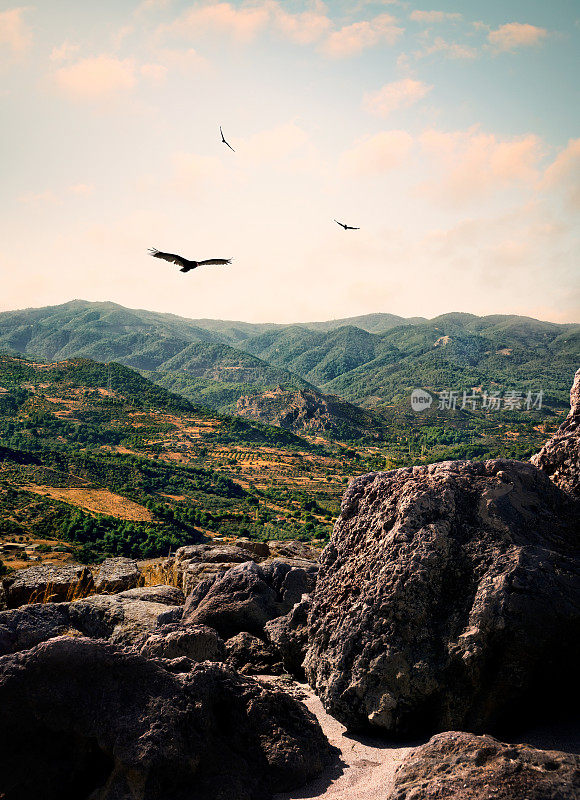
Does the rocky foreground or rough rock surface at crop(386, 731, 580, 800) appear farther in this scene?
the rocky foreground

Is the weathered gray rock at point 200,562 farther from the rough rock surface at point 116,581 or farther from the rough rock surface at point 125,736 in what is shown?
the rough rock surface at point 125,736

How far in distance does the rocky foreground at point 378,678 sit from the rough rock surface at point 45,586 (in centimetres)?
388

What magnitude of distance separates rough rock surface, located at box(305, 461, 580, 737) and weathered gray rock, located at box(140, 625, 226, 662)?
4.37 ft

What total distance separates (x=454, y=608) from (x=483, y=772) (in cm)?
220

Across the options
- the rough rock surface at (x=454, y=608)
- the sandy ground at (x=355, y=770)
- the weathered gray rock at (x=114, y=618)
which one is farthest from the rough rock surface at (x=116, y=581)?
the sandy ground at (x=355, y=770)

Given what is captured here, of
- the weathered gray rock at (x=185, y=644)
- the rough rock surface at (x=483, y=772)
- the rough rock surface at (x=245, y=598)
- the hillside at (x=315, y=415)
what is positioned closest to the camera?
the rough rock surface at (x=483, y=772)

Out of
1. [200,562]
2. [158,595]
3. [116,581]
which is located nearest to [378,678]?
[158,595]

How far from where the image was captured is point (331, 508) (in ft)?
269

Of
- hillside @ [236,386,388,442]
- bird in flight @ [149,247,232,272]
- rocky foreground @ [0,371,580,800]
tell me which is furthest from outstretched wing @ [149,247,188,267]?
hillside @ [236,386,388,442]

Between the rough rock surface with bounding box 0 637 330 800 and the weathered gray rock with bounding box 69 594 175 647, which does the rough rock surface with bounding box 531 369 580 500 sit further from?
the weathered gray rock with bounding box 69 594 175 647

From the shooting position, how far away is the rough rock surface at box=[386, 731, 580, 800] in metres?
3.97

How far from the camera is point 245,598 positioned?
10562 millimetres

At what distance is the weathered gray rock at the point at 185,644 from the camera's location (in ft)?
23.6

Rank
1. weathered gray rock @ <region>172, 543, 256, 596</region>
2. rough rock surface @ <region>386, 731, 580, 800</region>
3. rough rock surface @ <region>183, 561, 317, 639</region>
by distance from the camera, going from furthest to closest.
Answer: weathered gray rock @ <region>172, 543, 256, 596</region> < rough rock surface @ <region>183, 561, 317, 639</region> < rough rock surface @ <region>386, 731, 580, 800</region>
